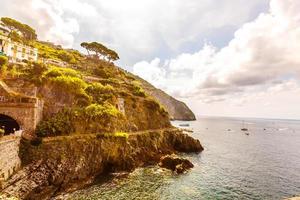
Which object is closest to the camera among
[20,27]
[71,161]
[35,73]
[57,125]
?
[71,161]

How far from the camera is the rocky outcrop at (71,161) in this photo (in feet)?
108

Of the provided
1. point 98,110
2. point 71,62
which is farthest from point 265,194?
point 71,62

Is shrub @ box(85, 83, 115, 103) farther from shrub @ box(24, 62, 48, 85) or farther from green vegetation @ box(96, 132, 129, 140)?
shrub @ box(24, 62, 48, 85)

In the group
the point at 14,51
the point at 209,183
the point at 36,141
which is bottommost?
the point at 209,183

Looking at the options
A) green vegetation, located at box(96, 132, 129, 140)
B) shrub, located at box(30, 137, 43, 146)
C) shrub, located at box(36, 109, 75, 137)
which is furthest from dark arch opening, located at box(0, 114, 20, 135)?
green vegetation, located at box(96, 132, 129, 140)

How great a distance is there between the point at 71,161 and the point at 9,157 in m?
10.2

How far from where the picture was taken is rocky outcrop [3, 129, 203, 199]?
3295 centimetres

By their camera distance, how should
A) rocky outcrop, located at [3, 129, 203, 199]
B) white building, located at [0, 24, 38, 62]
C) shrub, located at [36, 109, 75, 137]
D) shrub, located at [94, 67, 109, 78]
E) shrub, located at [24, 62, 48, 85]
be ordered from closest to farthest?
rocky outcrop, located at [3, 129, 203, 199]
shrub, located at [36, 109, 75, 137]
shrub, located at [24, 62, 48, 85]
white building, located at [0, 24, 38, 62]
shrub, located at [94, 67, 109, 78]

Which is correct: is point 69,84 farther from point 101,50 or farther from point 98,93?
point 101,50

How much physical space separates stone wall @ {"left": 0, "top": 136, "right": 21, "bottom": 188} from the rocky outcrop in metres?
1.00

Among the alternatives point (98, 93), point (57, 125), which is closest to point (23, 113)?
point (57, 125)

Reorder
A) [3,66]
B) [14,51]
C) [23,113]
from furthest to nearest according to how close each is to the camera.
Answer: [14,51], [3,66], [23,113]

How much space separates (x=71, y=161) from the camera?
39.4m

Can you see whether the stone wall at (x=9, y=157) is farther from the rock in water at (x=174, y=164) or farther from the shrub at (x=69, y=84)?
the rock in water at (x=174, y=164)
